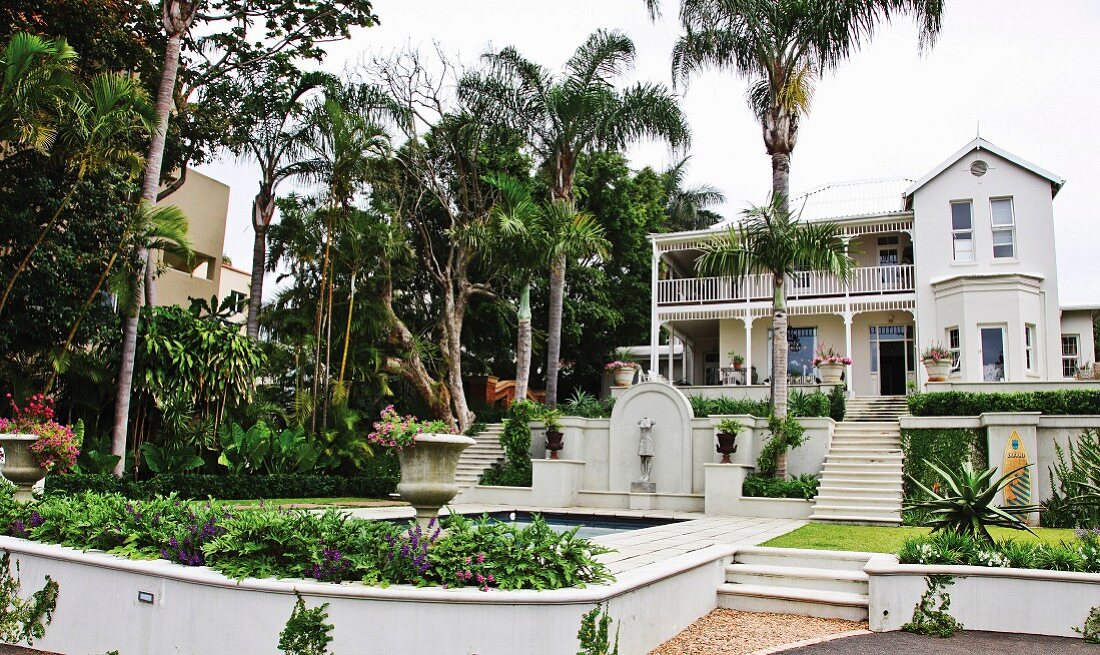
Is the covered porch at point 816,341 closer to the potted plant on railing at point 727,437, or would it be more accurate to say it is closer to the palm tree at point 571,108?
the palm tree at point 571,108

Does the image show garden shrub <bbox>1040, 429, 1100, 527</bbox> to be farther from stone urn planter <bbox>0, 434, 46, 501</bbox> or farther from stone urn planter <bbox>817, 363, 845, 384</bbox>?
stone urn planter <bbox>0, 434, 46, 501</bbox>

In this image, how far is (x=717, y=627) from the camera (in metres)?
7.28

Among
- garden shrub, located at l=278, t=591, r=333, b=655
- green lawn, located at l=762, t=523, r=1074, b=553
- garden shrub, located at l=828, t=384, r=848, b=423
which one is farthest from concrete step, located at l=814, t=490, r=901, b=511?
garden shrub, located at l=278, t=591, r=333, b=655

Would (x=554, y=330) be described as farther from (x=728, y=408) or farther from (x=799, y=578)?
(x=799, y=578)

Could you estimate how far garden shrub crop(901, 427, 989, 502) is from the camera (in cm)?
1570

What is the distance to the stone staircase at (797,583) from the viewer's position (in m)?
7.61

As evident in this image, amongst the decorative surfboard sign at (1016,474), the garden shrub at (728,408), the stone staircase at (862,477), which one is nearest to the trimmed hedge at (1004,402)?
the stone staircase at (862,477)

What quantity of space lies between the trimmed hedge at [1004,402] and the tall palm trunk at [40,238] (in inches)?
673

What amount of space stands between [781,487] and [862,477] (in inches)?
62.0

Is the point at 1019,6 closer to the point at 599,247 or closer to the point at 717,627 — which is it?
the point at 717,627

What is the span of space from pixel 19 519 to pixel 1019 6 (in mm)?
13392

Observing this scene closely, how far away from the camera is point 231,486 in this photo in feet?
54.9

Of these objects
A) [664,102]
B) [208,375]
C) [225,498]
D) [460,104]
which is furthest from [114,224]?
[664,102]

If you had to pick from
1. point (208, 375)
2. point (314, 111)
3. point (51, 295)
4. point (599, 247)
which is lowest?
point (208, 375)
